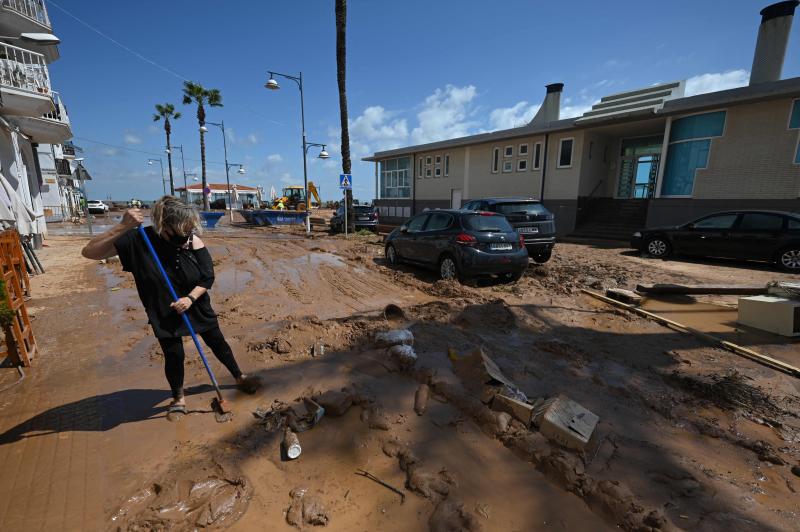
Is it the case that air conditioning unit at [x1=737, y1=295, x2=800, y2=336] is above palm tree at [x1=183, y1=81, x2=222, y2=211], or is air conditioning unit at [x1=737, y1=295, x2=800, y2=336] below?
below

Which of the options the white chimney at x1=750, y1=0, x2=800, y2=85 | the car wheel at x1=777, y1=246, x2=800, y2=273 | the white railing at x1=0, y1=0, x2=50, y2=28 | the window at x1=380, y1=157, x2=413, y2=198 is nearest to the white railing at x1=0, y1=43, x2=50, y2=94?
the white railing at x1=0, y1=0, x2=50, y2=28

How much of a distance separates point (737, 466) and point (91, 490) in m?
4.41

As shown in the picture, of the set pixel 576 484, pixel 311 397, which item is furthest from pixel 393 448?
pixel 576 484

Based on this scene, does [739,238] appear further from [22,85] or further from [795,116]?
[22,85]

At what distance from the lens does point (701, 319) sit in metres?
5.68

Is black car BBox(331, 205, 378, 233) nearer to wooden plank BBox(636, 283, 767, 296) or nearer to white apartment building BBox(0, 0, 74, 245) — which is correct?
white apartment building BBox(0, 0, 74, 245)

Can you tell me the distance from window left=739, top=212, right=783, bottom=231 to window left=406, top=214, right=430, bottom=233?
27.9ft

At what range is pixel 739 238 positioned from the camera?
957cm

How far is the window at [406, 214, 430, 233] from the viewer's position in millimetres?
8795

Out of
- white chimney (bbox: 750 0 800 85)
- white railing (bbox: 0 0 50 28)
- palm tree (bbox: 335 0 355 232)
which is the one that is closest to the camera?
white chimney (bbox: 750 0 800 85)

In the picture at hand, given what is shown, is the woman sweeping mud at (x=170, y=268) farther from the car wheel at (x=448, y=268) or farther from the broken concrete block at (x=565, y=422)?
the car wheel at (x=448, y=268)

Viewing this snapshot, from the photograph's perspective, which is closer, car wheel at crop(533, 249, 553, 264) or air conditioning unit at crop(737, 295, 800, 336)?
air conditioning unit at crop(737, 295, 800, 336)

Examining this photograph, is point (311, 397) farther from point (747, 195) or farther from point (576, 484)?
point (747, 195)

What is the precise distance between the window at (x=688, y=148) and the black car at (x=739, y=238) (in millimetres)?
5065
